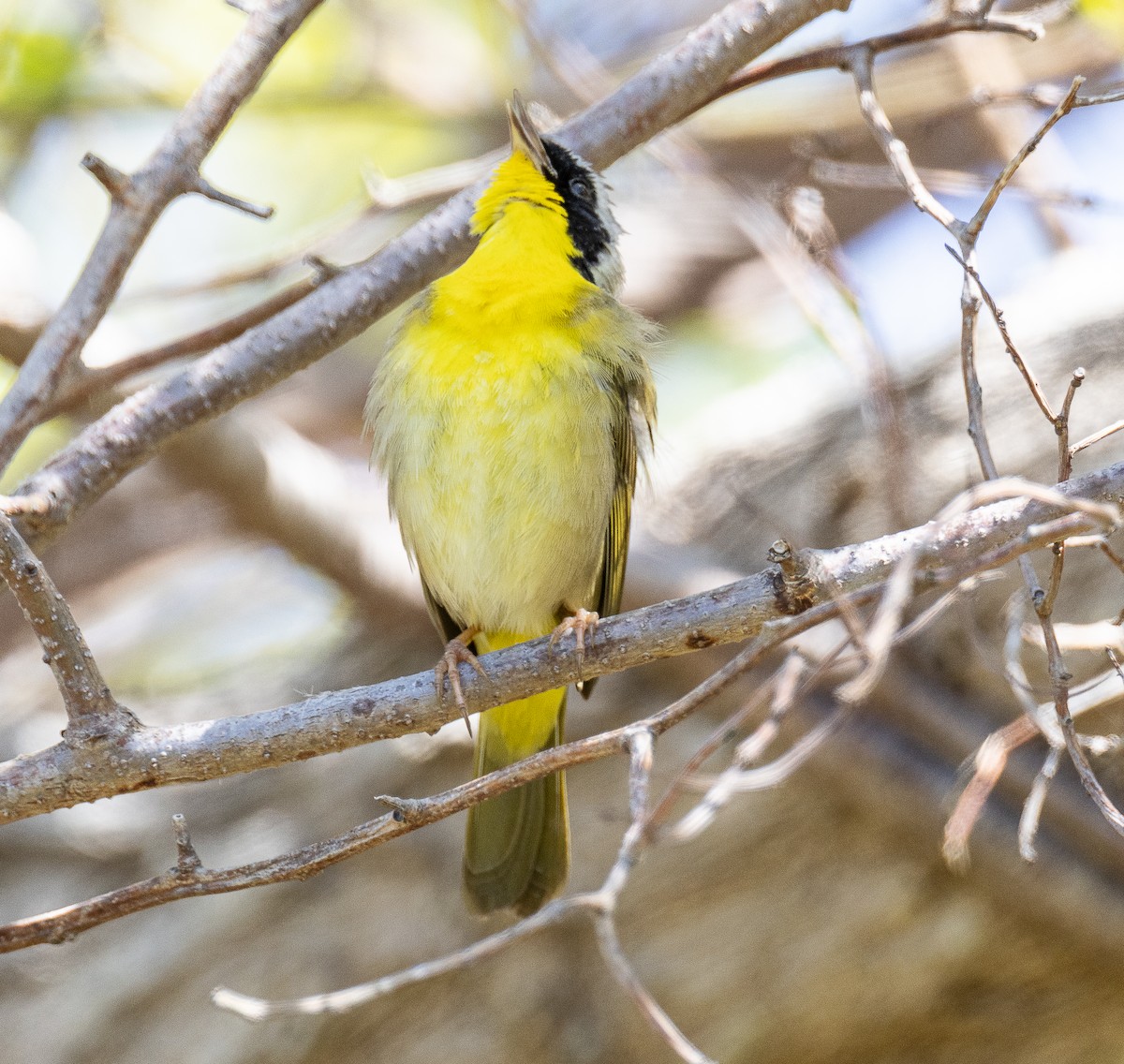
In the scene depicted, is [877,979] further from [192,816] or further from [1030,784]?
[192,816]

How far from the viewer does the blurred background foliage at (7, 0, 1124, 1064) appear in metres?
3.80

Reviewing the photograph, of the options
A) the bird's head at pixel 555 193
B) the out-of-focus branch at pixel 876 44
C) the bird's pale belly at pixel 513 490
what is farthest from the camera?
the bird's head at pixel 555 193

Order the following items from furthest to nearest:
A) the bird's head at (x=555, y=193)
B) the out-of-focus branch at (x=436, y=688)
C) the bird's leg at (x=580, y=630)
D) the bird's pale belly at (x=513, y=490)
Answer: the bird's head at (x=555, y=193) < the bird's pale belly at (x=513, y=490) < the bird's leg at (x=580, y=630) < the out-of-focus branch at (x=436, y=688)

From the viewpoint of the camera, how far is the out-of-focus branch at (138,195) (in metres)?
2.52

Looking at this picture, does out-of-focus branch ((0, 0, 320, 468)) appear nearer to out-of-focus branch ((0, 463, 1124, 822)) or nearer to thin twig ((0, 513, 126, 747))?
thin twig ((0, 513, 126, 747))

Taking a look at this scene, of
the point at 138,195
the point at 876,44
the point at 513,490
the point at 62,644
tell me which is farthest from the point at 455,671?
the point at 876,44

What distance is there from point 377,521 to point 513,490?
1465mm

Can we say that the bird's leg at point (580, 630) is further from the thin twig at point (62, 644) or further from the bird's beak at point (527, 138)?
the bird's beak at point (527, 138)

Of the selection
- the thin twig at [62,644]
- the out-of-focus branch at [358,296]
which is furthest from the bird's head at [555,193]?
the thin twig at [62,644]

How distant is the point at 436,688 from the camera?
85.9 inches

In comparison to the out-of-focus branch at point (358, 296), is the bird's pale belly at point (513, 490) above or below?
below

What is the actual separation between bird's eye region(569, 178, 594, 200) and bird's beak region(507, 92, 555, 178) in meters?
0.06

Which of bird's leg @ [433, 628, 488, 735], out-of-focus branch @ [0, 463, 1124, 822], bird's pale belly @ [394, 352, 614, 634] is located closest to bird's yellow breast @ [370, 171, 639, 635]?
bird's pale belly @ [394, 352, 614, 634]

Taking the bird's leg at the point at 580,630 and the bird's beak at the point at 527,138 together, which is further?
the bird's beak at the point at 527,138
